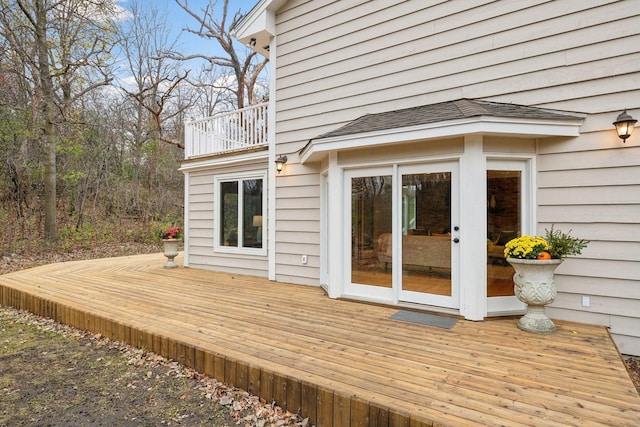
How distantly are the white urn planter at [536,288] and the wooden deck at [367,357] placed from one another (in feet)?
0.50

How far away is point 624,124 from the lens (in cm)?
331

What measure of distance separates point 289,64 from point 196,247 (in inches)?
171

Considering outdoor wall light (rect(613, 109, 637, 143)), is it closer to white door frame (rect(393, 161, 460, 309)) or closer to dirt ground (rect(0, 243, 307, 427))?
white door frame (rect(393, 161, 460, 309))

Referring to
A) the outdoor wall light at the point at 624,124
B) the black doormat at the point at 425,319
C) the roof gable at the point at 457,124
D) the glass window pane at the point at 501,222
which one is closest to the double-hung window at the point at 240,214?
the roof gable at the point at 457,124

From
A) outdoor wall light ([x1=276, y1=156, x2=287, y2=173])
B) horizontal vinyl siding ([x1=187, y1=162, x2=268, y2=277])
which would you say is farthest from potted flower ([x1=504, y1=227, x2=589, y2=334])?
horizontal vinyl siding ([x1=187, y1=162, x2=268, y2=277])

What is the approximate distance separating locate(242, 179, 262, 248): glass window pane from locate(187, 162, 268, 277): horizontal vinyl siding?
28cm

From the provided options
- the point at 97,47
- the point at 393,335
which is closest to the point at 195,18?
the point at 97,47

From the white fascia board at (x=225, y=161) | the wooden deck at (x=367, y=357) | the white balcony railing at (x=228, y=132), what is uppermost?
the white balcony railing at (x=228, y=132)

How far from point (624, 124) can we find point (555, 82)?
0.86 meters

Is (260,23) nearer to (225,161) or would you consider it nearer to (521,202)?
(225,161)

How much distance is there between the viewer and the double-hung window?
6527 mm

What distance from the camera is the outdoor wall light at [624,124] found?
10.7ft

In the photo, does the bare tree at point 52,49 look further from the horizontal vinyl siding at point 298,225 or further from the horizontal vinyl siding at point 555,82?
the horizontal vinyl siding at point 555,82

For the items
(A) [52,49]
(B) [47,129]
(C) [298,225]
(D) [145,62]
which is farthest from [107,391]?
(D) [145,62]
